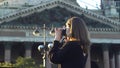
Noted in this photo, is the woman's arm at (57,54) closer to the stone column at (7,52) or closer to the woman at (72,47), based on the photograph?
the woman at (72,47)

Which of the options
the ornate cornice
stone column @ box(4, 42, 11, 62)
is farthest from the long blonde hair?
the ornate cornice

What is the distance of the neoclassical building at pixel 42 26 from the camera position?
50.9m

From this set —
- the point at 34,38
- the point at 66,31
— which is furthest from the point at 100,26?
the point at 66,31

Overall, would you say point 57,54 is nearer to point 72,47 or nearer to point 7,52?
Answer: point 72,47

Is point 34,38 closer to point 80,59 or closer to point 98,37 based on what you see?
point 98,37

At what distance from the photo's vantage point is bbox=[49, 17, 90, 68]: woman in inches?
237

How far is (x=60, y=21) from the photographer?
52.4 m

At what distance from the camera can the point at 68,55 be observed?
239 inches

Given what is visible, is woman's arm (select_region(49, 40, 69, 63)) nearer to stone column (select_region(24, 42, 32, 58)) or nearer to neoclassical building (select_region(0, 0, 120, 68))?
neoclassical building (select_region(0, 0, 120, 68))

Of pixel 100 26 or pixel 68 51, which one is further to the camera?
pixel 100 26

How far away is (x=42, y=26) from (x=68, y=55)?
4509 centimetres

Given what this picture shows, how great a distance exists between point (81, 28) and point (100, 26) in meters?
47.4

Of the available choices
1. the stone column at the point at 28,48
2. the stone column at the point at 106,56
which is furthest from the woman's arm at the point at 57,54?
the stone column at the point at 106,56

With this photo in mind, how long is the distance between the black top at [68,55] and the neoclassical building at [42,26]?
145 feet
